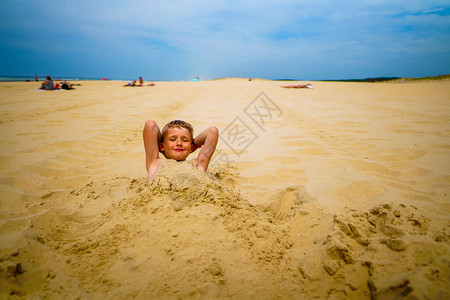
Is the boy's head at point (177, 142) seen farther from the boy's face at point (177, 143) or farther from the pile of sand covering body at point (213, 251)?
the pile of sand covering body at point (213, 251)

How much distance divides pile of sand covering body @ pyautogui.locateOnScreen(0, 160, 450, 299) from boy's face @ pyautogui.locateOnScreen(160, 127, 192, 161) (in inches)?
22.2

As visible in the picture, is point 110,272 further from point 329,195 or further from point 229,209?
point 329,195

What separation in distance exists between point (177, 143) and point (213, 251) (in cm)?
130

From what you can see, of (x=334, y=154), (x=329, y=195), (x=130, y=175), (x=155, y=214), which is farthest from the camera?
(x=334, y=154)

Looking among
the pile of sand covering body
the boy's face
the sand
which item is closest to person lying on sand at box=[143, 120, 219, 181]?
the boy's face

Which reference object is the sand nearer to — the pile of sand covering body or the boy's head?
the pile of sand covering body

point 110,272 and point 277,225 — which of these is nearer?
point 110,272

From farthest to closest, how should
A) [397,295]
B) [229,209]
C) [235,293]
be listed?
[229,209]
[235,293]
[397,295]

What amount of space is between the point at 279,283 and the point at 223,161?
1.96 meters

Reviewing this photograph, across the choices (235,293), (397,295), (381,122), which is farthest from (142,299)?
(381,122)

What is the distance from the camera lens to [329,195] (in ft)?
6.08

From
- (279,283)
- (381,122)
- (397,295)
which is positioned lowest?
(279,283)

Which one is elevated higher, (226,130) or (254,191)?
(226,130)

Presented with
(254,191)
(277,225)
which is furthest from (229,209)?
(254,191)
